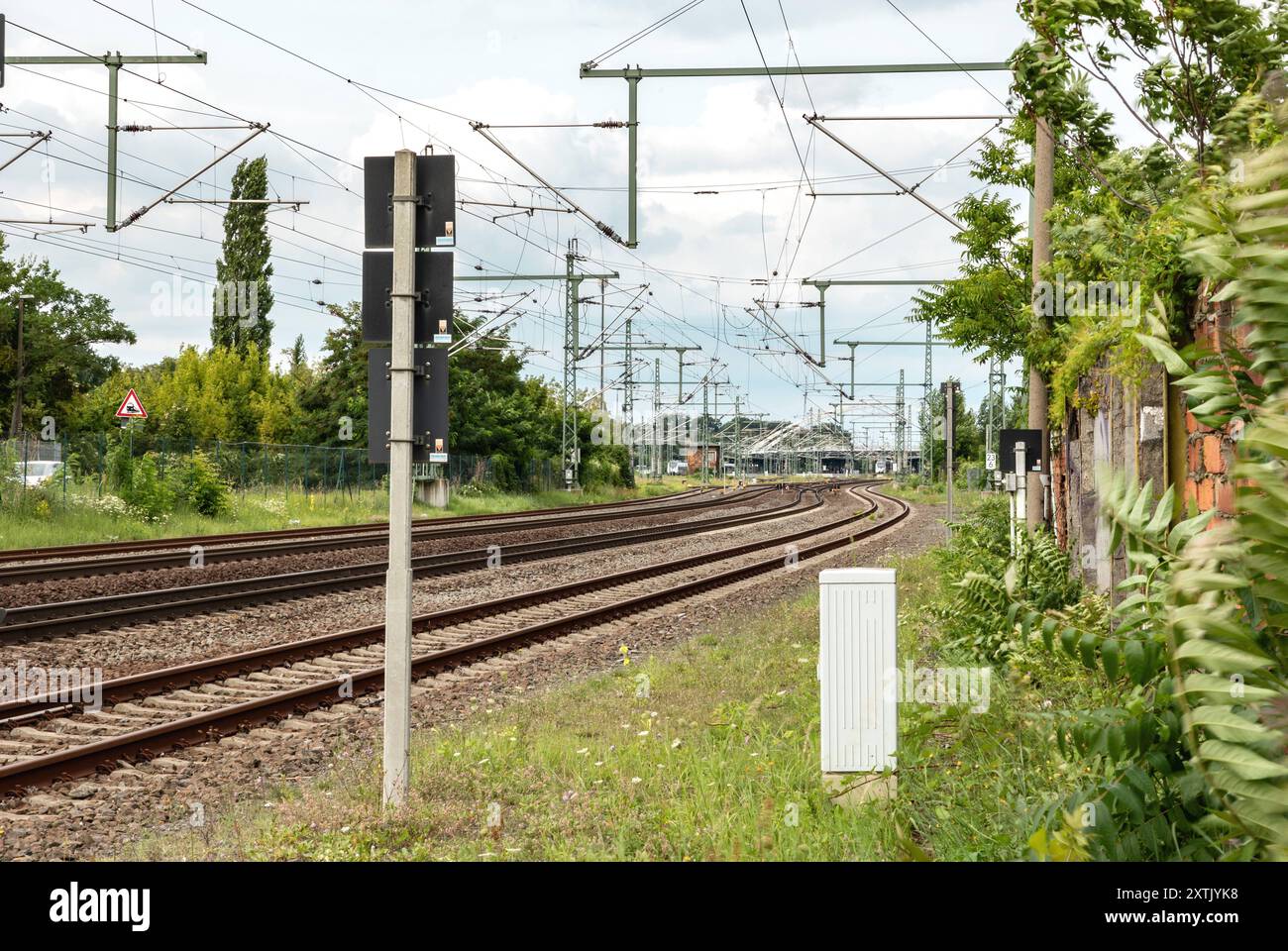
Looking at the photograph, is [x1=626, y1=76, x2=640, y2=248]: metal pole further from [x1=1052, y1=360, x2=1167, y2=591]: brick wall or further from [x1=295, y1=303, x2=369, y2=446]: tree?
[x1=295, y1=303, x2=369, y2=446]: tree

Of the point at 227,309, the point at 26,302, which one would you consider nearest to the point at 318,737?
the point at 26,302

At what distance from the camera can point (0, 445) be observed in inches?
1044

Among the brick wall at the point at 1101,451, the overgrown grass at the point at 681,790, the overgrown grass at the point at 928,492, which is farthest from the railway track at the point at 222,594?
the overgrown grass at the point at 928,492

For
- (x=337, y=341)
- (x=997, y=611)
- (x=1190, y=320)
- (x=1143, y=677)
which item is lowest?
(x=997, y=611)

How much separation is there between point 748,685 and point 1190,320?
Answer: 14.9 feet

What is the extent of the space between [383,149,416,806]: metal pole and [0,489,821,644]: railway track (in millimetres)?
7920

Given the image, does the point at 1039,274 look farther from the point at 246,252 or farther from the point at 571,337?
the point at 246,252

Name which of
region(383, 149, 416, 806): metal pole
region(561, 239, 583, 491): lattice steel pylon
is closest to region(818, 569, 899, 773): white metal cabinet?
region(383, 149, 416, 806): metal pole

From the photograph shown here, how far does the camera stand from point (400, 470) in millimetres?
6445

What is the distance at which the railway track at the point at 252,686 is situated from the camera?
26.7ft

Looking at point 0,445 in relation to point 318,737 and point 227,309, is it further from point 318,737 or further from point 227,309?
point 227,309

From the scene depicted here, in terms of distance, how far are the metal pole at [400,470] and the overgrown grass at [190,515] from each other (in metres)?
19.6

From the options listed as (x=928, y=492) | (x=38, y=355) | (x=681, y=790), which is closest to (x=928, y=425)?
(x=928, y=492)

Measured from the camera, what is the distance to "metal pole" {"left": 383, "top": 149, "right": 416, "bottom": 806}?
251 inches
